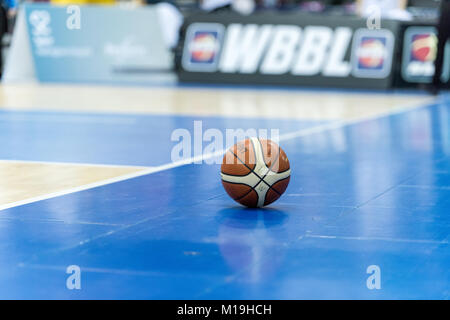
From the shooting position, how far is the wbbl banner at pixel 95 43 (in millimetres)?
22016

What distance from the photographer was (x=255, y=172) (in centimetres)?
639

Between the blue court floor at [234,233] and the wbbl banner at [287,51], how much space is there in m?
10.7

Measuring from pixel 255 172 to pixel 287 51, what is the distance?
15346mm

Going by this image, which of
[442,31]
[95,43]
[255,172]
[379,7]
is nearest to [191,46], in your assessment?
[95,43]

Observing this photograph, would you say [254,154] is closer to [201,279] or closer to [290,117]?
[201,279]

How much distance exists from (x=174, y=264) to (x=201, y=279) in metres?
0.36

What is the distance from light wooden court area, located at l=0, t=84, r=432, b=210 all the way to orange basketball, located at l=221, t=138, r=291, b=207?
243 centimetres

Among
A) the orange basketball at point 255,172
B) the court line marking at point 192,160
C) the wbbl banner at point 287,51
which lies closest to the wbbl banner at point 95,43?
the wbbl banner at point 287,51

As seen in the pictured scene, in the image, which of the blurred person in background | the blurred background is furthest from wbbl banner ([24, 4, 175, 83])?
the blurred person in background

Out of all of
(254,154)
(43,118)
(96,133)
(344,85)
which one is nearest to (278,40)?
(344,85)

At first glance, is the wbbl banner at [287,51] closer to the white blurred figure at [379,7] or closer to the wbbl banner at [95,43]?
the wbbl banner at [95,43]

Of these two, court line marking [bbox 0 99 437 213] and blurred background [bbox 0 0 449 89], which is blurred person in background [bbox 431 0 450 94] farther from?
blurred background [bbox 0 0 449 89]

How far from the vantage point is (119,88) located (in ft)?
68.4

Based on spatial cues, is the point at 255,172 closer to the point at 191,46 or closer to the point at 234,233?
the point at 234,233
